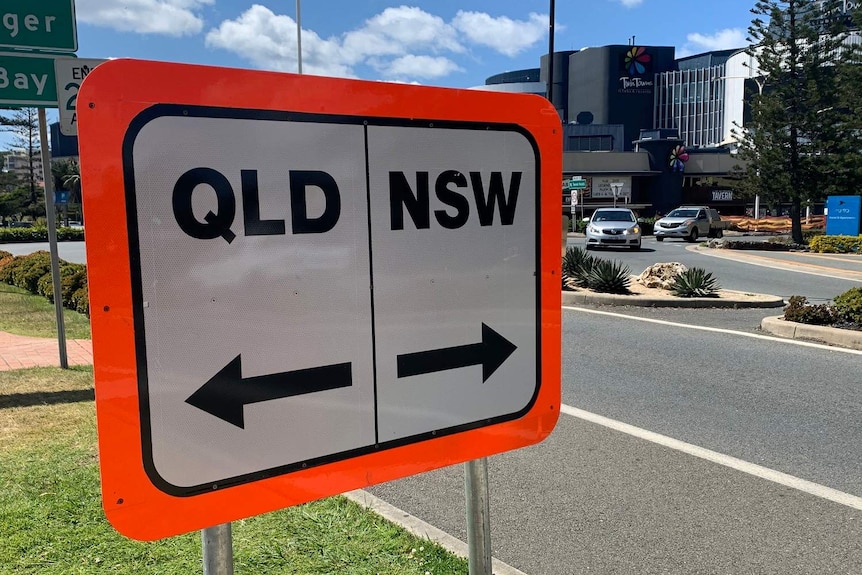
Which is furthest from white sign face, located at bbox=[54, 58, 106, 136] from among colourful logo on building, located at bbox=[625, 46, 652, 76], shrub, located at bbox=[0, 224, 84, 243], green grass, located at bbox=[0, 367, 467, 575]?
colourful logo on building, located at bbox=[625, 46, 652, 76]

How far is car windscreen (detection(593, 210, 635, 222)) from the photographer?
26.4 meters

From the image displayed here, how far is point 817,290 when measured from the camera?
14.7m

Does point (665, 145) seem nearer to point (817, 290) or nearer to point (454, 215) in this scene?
point (817, 290)

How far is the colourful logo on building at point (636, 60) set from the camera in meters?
86.6

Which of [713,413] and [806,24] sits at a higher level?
[806,24]

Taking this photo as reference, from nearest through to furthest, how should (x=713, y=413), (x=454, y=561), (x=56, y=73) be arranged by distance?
(x=454, y=561) < (x=713, y=413) < (x=56, y=73)

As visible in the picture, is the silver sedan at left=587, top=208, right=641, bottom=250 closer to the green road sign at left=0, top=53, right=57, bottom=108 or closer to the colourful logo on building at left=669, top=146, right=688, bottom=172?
the green road sign at left=0, top=53, right=57, bottom=108

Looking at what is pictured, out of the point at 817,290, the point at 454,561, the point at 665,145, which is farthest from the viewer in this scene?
the point at 665,145

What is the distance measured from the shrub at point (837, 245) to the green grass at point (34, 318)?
25.8 meters

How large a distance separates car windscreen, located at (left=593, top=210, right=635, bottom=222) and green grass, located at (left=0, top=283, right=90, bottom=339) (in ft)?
63.4

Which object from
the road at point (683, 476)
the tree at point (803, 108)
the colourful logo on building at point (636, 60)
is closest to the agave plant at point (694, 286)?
the road at point (683, 476)

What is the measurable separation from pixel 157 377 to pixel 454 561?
7.80 ft

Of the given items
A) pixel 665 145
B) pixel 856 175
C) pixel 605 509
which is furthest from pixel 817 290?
pixel 665 145

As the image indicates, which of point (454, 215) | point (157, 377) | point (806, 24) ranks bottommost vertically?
point (157, 377)
